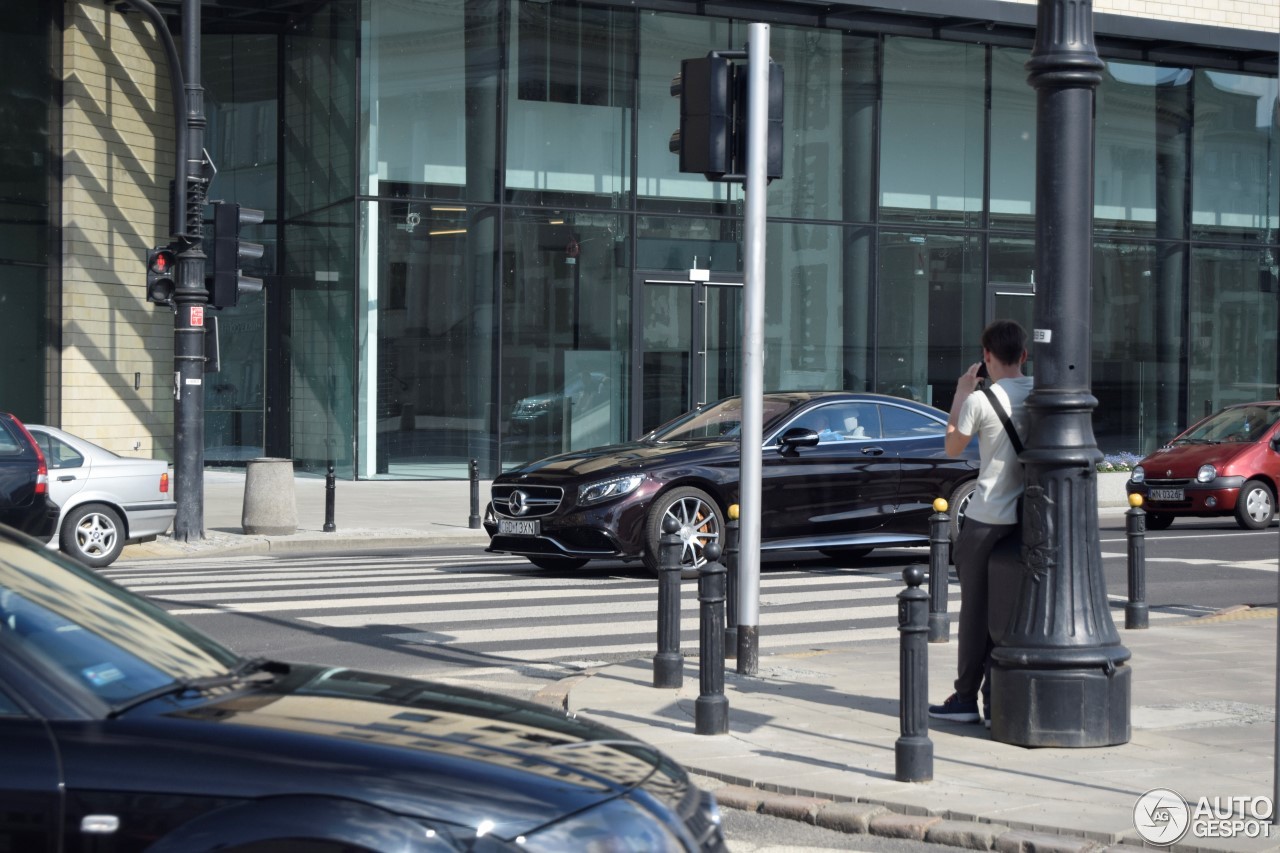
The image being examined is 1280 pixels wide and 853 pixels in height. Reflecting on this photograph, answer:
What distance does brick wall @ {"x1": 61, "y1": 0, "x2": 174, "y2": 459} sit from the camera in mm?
27219

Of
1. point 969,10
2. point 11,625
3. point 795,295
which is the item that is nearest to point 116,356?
point 795,295

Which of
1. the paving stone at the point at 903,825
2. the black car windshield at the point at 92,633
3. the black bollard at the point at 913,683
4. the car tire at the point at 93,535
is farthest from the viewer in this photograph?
the car tire at the point at 93,535

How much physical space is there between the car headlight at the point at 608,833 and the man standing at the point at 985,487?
13.8 feet

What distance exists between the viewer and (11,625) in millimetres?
3398

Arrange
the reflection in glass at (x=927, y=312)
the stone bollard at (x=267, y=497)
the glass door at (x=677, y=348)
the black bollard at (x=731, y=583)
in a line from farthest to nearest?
1. the reflection in glass at (x=927, y=312)
2. the glass door at (x=677, y=348)
3. the stone bollard at (x=267, y=497)
4. the black bollard at (x=731, y=583)

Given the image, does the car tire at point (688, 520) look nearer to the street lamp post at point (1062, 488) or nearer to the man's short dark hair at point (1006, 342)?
the man's short dark hair at point (1006, 342)

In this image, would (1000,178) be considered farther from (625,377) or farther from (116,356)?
(116,356)

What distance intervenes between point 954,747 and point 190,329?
41.0 feet

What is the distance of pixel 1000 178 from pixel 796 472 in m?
19.5

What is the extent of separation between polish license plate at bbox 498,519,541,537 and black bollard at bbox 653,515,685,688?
4891 mm

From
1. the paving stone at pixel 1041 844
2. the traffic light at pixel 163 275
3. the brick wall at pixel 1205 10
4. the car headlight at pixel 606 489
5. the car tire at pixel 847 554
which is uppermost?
the brick wall at pixel 1205 10

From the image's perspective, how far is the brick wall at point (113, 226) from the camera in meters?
27.2

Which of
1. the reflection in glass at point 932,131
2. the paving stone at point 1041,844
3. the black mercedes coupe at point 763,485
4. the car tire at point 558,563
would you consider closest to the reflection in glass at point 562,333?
the reflection in glass at point 932,131

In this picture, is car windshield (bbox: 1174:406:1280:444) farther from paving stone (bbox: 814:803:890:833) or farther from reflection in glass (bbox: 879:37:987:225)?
paving stone (bbox: 814:803:890:833)
